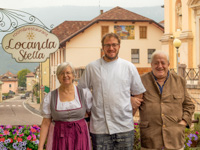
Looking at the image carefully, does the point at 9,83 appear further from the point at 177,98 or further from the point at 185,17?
the point at 177,98

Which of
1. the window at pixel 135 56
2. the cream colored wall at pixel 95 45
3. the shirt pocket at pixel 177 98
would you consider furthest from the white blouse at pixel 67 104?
the window at pixel 135 56

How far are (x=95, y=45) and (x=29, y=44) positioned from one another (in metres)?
26.2

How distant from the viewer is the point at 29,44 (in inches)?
293

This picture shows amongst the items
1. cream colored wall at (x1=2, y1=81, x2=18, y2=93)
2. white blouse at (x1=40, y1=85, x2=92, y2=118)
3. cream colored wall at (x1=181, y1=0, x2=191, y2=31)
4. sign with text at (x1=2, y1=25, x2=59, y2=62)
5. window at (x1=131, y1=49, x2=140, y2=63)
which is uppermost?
cream colored wall at (x1=181, y1=0, x2=191, y2=31)

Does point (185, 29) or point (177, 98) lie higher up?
point (185, 29)

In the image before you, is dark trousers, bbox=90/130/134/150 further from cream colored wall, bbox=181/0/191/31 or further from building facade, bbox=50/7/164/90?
building facade, bbox=50/7/164/90

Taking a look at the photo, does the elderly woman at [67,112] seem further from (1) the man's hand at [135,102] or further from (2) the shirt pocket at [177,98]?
(2) the shirt pocket at [177,98]

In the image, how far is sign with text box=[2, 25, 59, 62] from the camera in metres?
7.35

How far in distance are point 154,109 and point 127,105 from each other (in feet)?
1.00

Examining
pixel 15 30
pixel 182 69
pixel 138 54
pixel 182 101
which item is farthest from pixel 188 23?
pixel 182 101

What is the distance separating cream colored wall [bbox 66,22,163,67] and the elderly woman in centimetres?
2797

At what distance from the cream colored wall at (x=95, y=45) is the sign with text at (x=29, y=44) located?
24.4 metres

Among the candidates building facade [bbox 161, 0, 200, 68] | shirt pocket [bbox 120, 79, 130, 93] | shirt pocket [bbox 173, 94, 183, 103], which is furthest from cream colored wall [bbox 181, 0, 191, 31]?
Answer: shirt pocket [bbox 120, 79, 130, 93]

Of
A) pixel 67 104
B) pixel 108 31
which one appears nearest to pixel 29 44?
pixel 67 104
